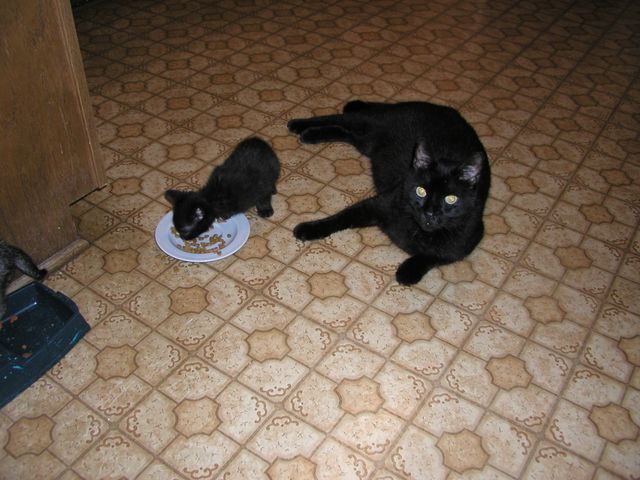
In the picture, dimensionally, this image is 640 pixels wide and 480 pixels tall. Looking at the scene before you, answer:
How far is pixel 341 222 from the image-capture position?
2.04 meters

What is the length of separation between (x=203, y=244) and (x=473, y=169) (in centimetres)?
98

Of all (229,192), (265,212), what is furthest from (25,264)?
(265,212)

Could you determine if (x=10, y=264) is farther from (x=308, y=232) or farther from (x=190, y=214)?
(x=308, y=232)

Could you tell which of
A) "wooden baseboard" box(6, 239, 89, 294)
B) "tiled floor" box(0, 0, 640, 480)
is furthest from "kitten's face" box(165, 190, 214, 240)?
"wooden baseboard" box(6, 239, 89, 294)

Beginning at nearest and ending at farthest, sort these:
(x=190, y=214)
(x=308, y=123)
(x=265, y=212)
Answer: (x=190, y=214) < (x=265, y=212) < (x=308, y=123)

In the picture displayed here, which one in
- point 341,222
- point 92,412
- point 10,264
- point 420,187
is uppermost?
point 420,187

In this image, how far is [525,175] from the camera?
2.44 metres

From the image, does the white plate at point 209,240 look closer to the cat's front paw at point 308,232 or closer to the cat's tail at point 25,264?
the cat's front paw at point 308,232

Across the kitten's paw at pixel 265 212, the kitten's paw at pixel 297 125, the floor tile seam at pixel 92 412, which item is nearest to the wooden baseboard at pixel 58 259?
the floor tile seam at pixel 92 412

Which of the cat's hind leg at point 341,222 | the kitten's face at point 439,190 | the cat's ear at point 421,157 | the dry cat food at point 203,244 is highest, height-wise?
the cat's ear at point 421,157

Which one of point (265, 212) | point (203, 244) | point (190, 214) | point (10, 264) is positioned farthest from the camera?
point (265, 212)

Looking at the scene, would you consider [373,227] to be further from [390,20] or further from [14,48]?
[390,20]

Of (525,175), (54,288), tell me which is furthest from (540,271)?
(54,288)

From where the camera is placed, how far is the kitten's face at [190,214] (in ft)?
6.06
